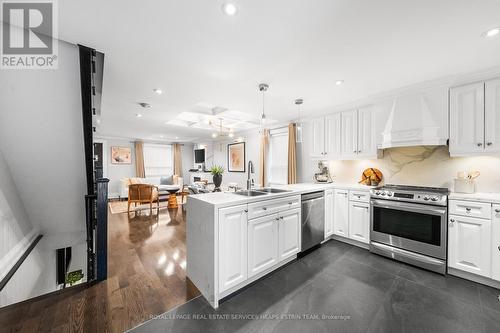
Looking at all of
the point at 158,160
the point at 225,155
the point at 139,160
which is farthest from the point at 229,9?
the point at 158,160

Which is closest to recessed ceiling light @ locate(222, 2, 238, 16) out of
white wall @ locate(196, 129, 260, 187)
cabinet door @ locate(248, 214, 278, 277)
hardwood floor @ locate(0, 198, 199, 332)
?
cabinet door @ locate(248, 214, 278, 277)

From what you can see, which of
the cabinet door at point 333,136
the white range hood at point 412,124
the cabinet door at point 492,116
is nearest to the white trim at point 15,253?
the cabinet door at point 333,136

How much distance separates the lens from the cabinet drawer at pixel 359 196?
294cm

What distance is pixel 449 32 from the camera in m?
1.60

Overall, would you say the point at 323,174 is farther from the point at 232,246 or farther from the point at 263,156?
the point at 232,246

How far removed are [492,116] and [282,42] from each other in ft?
8.45

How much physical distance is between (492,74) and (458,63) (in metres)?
0.52

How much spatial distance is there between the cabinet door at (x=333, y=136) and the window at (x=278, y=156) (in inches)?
59.3

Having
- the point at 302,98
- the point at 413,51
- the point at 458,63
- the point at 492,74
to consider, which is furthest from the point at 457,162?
the point at 302,98

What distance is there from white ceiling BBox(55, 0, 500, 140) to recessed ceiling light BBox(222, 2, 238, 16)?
42 mm

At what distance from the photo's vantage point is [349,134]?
11.1 feet

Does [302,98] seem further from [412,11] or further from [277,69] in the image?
[412,11]

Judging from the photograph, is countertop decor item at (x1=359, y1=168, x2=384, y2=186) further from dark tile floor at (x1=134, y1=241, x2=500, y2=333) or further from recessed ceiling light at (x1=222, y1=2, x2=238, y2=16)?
recessed ceiling light at (x1=222, y1=2, x2=238, y2=16)

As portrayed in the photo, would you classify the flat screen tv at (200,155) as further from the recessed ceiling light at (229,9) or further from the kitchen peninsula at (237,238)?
the recessed ceiling light at (229,9)
